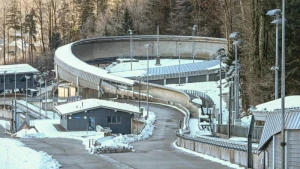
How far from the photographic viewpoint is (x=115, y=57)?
9669 cm

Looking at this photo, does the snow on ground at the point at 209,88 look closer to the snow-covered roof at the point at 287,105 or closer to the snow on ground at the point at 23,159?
the snow on ground at the point at 23,159

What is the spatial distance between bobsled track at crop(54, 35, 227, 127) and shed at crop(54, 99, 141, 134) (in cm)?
538

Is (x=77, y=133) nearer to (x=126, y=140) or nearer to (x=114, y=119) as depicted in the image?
(x=114, y=119)

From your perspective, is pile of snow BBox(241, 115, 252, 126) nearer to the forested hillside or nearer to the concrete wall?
the forested hillside

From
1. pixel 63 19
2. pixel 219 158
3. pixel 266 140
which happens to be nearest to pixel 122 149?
pixel 219 158

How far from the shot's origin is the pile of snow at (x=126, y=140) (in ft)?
95.1

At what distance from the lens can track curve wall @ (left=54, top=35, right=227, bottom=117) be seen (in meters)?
65.6

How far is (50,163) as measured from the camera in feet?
76.8

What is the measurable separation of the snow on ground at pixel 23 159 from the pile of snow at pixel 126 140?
133 inches

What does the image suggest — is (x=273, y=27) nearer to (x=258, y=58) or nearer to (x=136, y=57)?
(x=258, y=58)

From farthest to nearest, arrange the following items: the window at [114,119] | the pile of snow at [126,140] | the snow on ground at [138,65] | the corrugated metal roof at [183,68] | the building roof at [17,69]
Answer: the building roof at [17,69] < the snow on ground at [138,65] < the corrugated metal roof at [183,68] < the window at [114,119] < the pile of snow at [126,140]

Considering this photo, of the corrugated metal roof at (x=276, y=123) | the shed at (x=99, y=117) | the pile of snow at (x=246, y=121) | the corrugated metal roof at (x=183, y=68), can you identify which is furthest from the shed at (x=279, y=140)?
the corrugated metal roof at (x=183, y=68)

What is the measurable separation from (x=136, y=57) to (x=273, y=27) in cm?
5892

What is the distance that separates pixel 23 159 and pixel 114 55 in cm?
7217
